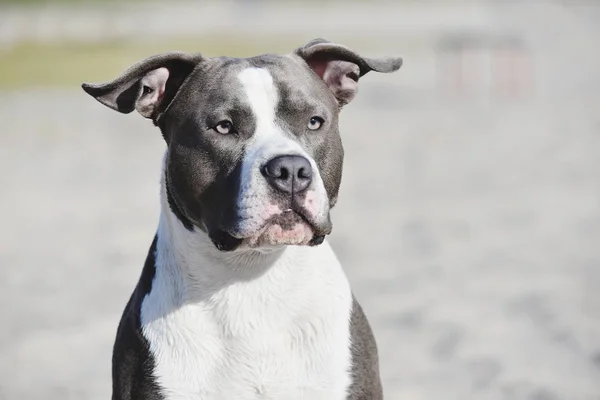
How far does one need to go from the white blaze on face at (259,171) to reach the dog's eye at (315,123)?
15cm

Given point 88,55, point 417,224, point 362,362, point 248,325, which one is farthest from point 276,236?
point 88,55

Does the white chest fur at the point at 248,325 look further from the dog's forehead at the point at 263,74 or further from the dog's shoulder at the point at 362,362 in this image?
the dog's forehead at the point at 263,74

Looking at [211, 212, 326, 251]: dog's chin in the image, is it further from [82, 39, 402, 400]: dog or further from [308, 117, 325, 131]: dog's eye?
[308, 117, 325, 131]: dog's eye

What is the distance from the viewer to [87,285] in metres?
9.70

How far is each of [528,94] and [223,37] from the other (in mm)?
16908

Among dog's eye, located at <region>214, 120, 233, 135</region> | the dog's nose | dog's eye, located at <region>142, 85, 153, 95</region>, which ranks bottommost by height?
the dog's nose

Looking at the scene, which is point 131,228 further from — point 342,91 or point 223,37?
point 223,37

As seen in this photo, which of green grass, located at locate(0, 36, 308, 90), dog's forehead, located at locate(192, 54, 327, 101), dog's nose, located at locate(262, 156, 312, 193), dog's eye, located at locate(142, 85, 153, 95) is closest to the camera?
dog's nose, located at locate(262, 156, 312, 193)

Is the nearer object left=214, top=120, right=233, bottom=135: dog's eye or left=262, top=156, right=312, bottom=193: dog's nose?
left=262, top=156, right=312, bottom=193: dog's nose

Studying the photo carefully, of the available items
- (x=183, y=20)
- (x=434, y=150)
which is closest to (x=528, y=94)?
(x=434, y=150)

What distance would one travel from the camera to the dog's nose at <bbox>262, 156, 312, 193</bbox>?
165 inches

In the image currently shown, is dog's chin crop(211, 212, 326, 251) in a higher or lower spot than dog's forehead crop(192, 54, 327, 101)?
lower

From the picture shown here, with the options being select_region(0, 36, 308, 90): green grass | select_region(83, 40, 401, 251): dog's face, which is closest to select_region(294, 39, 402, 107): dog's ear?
select_region(83, 40, 401, 251): dog's face

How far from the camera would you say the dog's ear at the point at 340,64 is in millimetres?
4828
